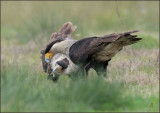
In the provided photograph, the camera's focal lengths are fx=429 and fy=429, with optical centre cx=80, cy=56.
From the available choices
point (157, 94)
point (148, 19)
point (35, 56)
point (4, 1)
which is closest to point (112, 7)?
point (148, 19)

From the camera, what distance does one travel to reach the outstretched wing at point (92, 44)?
6.50 meters

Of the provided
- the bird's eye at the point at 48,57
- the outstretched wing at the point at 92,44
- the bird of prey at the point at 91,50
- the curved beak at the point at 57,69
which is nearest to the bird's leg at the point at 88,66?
the bird of prey at the point at 91,50

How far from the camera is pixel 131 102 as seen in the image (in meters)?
5.41

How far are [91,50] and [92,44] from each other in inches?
3.8

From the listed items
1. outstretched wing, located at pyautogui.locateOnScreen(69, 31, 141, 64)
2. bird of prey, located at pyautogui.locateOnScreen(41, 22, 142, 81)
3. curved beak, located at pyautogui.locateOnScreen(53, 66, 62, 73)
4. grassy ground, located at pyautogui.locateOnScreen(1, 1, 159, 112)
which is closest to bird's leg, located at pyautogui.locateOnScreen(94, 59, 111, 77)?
bird of prey, located at pyautogui.locateOnScreen(41, 22, 142, 81)

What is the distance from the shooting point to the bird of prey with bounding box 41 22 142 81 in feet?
21.6

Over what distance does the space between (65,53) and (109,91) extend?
1.90 metres

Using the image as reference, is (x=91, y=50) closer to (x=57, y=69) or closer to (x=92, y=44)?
(x=92, y=44)

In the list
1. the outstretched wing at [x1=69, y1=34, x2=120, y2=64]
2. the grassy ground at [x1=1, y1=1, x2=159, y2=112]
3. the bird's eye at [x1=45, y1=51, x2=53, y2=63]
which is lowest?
the grassy ground at [x1=1, y1=1, x2=159, y2=112]

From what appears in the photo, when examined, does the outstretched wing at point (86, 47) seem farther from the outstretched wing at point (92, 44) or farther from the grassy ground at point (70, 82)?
the grassy ground at point (70, 82)

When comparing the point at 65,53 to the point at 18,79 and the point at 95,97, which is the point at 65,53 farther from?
the point at 95,97

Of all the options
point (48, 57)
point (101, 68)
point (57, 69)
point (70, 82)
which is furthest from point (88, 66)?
point (70, 82)

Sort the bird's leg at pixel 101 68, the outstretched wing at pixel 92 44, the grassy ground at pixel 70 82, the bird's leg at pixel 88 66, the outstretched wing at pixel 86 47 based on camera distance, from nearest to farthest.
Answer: the grassy ground at pixel 70 82, the outstretched wing at pixel 92 44, the outstretched wing at pixel 86 47, the bird's leg at pixel 88 66, the bird's leg at pixel 101 68

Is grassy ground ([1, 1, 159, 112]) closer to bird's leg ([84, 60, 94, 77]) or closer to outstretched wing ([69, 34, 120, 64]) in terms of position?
bird's leg ([84, 60, 94, 77])
